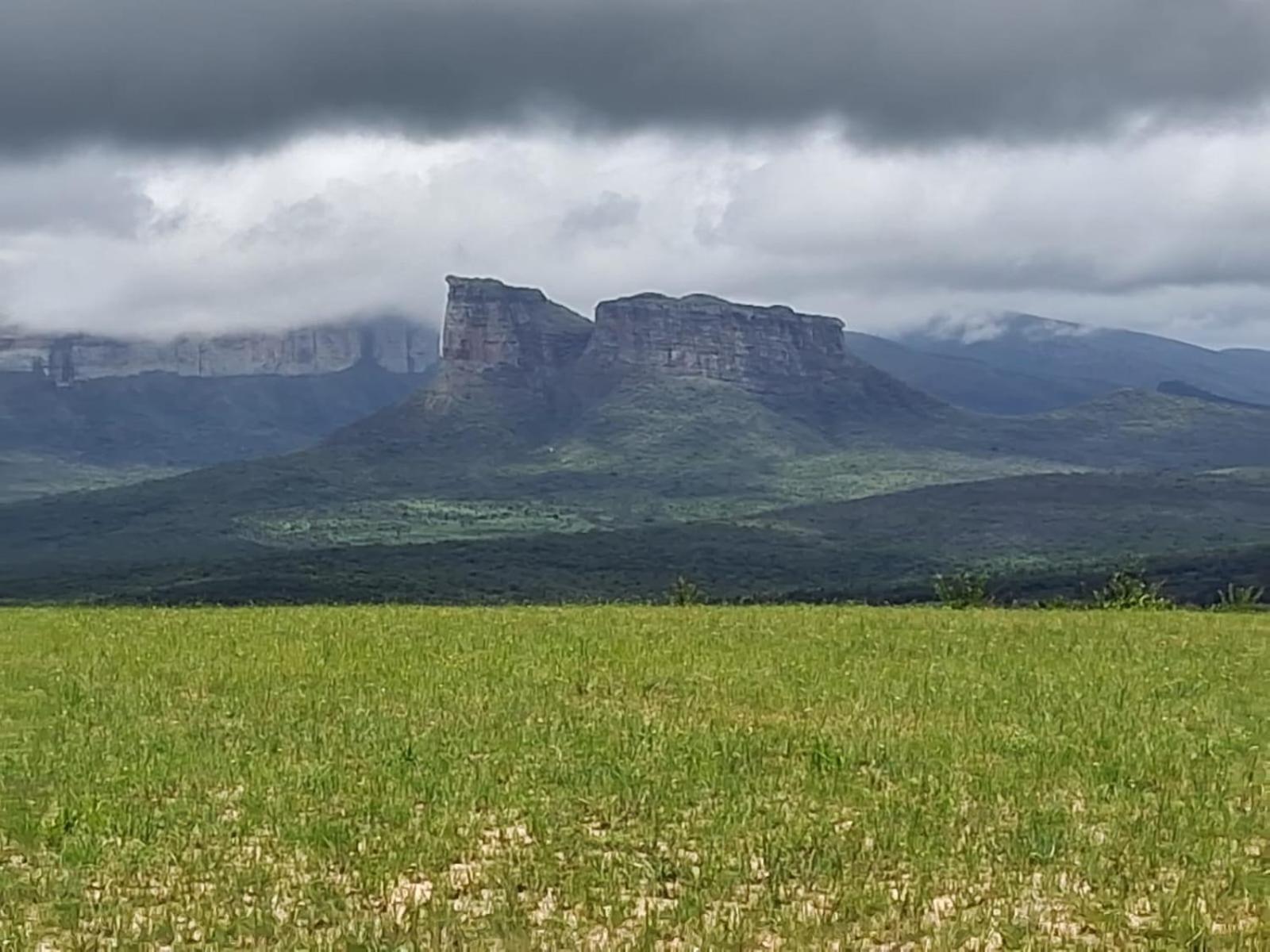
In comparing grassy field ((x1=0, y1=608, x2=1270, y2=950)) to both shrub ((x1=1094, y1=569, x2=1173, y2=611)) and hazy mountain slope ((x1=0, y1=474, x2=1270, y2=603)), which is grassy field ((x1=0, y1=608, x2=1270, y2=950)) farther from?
hazy mountain slope ((x1=0, y1=474, x2=1270, y2=603))

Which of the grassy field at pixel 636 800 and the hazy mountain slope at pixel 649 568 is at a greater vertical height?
the grassy field at pixel 636 800

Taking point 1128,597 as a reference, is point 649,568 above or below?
below

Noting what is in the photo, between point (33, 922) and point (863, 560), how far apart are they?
6769 inches

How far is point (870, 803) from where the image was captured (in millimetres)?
16031

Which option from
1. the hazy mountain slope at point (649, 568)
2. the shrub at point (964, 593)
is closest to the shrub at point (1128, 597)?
the shrub at point (964, 593)

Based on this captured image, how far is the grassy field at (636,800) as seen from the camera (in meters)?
12.2

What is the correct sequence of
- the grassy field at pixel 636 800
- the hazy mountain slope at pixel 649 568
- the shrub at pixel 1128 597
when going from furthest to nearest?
the hazy mountain slope at pixel 649 568
the shrub at pixel 1128 597
the grassy field at pixel 636 800

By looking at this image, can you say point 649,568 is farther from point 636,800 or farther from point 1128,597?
point 636,800

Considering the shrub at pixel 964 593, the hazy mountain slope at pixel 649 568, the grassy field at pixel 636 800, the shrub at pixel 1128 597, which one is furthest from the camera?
the hazy mountain slope at pixel 649 568

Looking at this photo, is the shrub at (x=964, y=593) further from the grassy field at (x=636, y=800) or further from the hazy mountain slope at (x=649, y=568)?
the hazy mountain slope at (x=649, y=568)

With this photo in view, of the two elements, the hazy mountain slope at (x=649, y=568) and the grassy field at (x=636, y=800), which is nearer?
the grassy field at (x=636, y=800)

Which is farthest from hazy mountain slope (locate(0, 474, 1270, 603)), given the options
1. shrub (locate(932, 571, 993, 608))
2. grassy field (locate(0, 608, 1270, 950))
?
grassy field (locate(0, 608, 1270, 950))

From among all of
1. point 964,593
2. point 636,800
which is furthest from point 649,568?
point 636,800

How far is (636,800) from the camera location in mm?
16234
